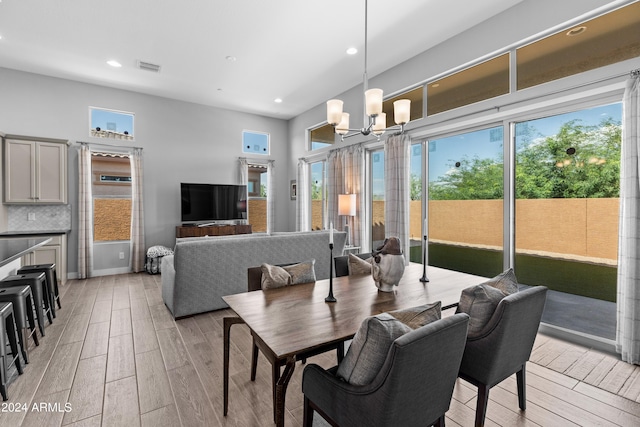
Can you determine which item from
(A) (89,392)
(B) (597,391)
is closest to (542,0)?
(B) (597,391)

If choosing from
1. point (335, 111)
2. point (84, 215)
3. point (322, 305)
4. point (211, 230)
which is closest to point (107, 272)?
point (84, 215)

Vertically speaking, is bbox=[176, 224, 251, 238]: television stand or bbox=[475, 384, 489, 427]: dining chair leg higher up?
bbox=[176, 224, 251, 238]: television stand

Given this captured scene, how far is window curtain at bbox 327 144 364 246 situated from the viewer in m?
5.30

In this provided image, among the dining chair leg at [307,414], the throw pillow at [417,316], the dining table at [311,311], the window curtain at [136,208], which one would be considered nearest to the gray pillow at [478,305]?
the dining table at [311,311]

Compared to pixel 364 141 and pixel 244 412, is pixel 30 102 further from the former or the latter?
pixel 244 412

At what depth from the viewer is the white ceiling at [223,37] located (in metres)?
3.24

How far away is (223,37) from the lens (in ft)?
12.6

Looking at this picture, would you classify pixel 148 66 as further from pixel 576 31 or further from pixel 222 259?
pixel 576 31

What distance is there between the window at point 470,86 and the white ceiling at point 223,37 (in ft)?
1.64

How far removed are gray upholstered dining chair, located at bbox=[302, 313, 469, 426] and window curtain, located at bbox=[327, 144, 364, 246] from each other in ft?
12.3

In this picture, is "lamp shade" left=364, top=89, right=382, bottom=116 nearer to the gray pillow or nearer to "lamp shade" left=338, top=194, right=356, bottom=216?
the gray pillow

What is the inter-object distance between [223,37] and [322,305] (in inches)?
145

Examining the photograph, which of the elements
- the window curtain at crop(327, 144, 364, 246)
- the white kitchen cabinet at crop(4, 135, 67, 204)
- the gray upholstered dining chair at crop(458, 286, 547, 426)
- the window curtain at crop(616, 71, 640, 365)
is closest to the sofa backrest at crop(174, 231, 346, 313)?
the window curtain at crop(327, 144, 364, 246)

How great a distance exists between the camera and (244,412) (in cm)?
Result: 189
